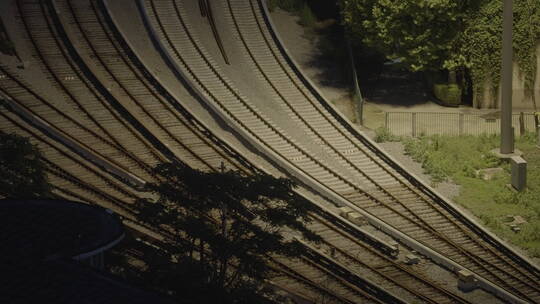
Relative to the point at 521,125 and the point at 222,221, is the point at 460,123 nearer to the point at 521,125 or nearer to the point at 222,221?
the point at 521,125

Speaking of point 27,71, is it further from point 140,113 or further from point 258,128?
point 258,128

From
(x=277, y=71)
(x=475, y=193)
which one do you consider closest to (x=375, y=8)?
(x=277, y=71)

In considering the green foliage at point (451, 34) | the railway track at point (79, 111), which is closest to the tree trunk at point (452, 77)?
the green foliage at point (451, 34)

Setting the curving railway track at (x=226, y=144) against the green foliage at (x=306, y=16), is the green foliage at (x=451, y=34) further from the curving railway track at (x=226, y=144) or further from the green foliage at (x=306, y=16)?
the green foliage at (x=306, y=16)

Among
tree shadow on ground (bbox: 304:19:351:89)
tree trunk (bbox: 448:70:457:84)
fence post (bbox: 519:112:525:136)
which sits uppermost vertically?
tree shadow on ground (bbox: 304:19:351:89)

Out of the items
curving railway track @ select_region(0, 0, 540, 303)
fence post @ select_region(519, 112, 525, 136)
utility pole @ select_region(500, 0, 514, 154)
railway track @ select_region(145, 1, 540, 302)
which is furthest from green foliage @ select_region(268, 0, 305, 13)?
utility pole @ select_region(500, 0, 514, 154)

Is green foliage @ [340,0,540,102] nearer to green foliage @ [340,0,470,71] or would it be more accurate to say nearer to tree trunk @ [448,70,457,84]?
green foliage @ [340,0,470,71]
